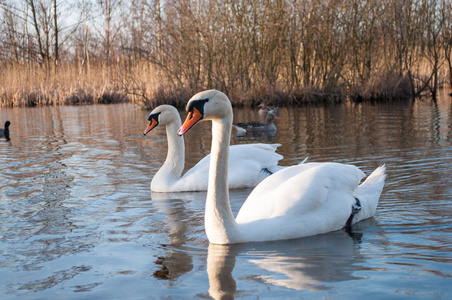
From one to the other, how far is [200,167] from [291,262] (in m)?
2.80

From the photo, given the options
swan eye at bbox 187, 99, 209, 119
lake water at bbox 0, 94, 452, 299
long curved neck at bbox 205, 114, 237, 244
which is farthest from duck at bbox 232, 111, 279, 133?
swan eye at bbox 187, 99, 209, 119

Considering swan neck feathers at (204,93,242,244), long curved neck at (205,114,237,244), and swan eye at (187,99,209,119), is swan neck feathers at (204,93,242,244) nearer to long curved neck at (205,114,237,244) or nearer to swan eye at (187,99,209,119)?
long curved neck at (205,114,237,244)

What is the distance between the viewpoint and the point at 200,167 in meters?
5.99

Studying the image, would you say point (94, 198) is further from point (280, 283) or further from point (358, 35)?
point (358, 35)

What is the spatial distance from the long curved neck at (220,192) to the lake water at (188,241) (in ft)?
0.43

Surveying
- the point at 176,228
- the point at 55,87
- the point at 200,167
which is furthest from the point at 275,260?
the point at 55,87

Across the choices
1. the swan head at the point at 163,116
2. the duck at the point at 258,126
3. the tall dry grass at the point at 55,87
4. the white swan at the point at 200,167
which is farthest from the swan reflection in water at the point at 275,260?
the tall dry grass at the point at 55,87

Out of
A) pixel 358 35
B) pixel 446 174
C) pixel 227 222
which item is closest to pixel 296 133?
pixel 446 174

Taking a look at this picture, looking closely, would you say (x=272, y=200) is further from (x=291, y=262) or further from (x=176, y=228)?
(x=176, y=228)

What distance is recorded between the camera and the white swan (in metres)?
5.93

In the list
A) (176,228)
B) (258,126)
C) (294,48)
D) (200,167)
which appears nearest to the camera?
(176,228)

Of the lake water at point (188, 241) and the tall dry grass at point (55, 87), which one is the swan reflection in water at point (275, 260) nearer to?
the lake water at point (188, 241)

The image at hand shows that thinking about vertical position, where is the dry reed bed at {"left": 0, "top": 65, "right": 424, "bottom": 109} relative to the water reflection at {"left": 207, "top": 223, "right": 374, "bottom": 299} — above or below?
above

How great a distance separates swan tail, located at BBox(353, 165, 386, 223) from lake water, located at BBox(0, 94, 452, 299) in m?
0.09
